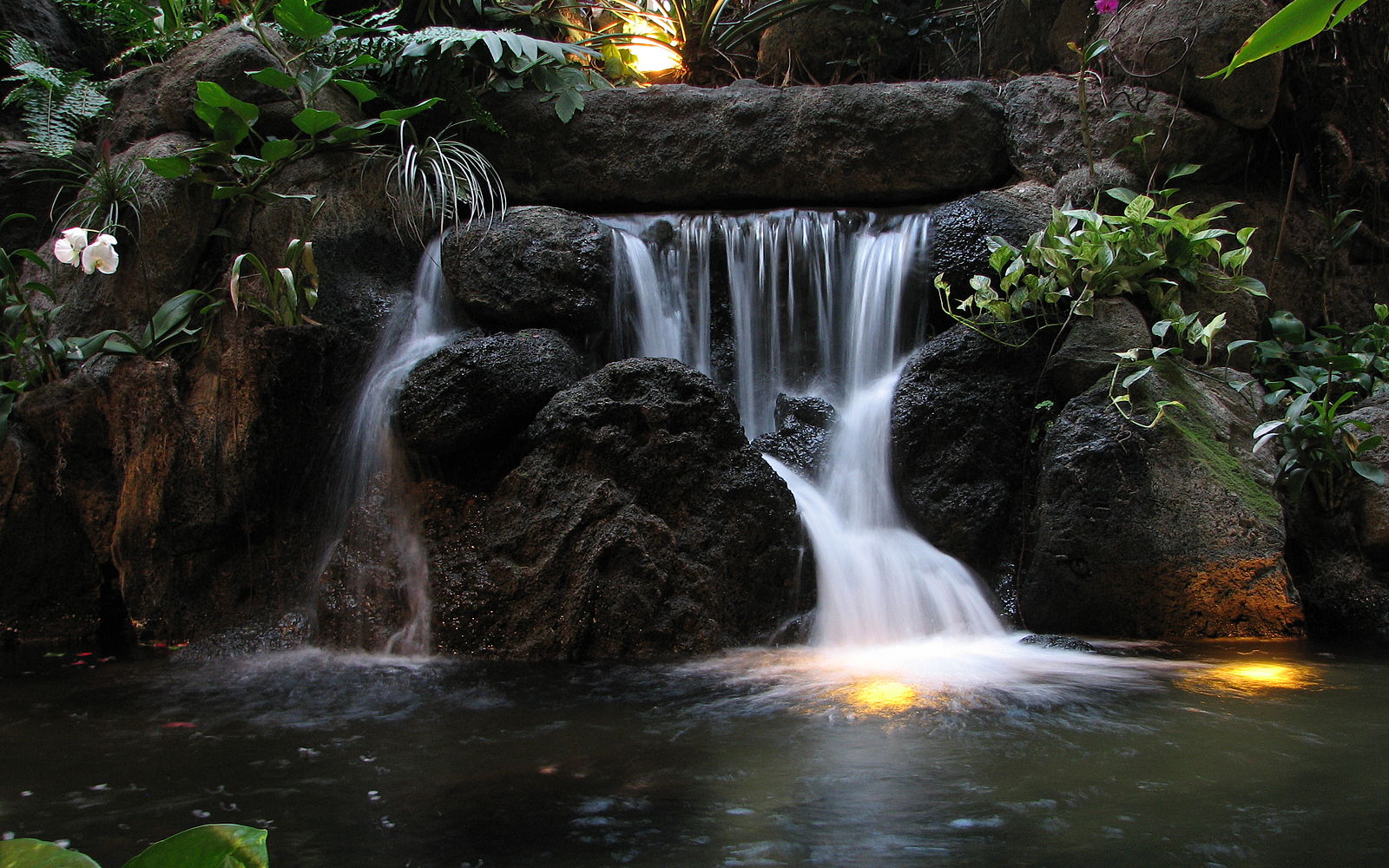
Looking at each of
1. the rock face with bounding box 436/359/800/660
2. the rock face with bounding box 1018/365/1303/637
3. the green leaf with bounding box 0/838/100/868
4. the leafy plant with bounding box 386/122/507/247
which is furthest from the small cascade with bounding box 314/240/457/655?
the green leaf with bounding box 0/838/100/868

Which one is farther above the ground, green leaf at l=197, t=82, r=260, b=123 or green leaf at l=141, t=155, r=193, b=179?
green leaf at l=197, t=82, r=260, b=123

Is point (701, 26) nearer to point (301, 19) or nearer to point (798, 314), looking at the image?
point (798, 314)

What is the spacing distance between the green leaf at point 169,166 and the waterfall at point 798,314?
85.0 inches

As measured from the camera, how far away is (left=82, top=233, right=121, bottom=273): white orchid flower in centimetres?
403

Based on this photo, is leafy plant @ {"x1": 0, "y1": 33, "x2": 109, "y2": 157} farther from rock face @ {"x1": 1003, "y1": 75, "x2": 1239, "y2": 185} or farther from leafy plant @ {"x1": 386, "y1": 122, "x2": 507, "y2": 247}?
rock face @ {"x1": 1003, "y1": 75, "x2": 1239, "y2": 185}

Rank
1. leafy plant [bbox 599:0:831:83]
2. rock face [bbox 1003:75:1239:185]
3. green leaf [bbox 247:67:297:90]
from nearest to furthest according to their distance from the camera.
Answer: green leaf [bbox 247:67:297:90]
rock face [bbox 1003:75:1239:185]
leafy plant [bbox 599:0:831:83]

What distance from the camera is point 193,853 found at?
82 centimetres

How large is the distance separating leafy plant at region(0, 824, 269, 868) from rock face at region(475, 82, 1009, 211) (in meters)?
5.66

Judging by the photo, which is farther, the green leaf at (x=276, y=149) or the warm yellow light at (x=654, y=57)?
the warm yellow light at (x=654, y=57)

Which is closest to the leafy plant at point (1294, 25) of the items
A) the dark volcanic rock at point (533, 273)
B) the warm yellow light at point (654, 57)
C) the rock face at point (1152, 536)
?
the rock face at point (1152, 536)

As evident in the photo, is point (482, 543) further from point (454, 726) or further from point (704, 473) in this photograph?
point (454, 726)

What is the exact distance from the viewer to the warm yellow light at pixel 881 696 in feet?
9.23

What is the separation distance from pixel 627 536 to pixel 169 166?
9.39 feet

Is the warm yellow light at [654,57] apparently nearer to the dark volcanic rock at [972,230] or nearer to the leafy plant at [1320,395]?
the dark volcanic rock at [972,230]
